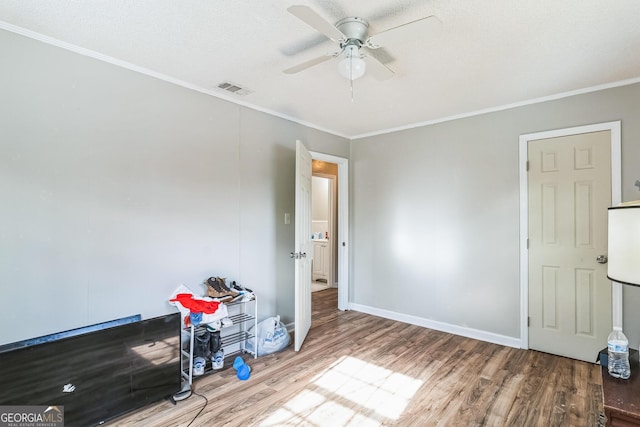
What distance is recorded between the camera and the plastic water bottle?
1.47 meters

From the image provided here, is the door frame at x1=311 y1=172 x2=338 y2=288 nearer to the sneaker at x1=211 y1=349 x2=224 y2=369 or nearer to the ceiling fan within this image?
the sneaker at x1=211 y1=349 x2=224 y2=369

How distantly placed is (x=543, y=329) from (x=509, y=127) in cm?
205

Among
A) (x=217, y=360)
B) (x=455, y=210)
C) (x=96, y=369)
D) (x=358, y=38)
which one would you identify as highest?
(x=358, y=38)

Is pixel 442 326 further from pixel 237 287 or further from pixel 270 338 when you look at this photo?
pixel 237 287

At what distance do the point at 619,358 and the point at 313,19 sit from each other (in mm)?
2133

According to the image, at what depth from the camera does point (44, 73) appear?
217 centimetres

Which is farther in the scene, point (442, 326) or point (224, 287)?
point (442, 326)

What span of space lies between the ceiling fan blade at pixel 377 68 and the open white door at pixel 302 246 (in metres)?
1.30

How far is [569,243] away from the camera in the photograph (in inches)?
119

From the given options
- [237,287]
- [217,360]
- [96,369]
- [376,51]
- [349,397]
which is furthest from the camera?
[237,287]

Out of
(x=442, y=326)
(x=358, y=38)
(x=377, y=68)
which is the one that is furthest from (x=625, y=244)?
(x=442, y=326)

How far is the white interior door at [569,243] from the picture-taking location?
2878 millimetres

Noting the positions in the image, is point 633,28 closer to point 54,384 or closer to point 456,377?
point 456,377

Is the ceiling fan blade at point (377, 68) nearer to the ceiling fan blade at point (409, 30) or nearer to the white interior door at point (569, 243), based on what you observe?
the ceiling fan blade at point (409, 30)
